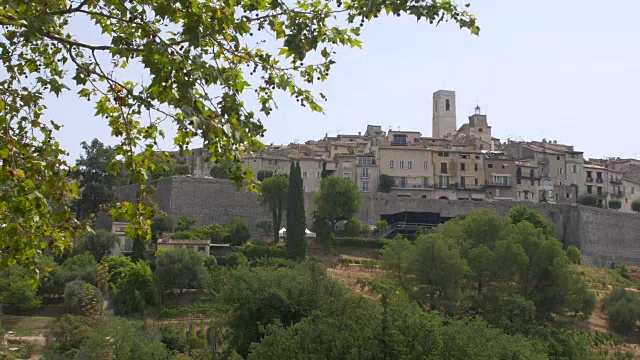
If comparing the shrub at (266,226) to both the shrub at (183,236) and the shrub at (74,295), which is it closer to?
the shrub at (183,236)

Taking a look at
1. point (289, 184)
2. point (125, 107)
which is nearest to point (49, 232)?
point (125, 107)

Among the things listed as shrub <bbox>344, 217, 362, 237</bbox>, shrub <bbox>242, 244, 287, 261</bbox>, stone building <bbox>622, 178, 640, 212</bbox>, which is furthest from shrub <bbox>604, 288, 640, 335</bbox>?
stone building <bbox>622, 178, 640, 212</bbox>

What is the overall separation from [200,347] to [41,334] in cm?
666

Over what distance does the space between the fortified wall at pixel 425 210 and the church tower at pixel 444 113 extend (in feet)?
113

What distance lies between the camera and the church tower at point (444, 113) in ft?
339

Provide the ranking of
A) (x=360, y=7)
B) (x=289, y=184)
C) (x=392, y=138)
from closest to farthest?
(x=360, y=7) < (x=289, y=184) < (x=392, y=138)

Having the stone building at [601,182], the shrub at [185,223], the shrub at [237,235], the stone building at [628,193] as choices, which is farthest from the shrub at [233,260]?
the stone building at [628,193]

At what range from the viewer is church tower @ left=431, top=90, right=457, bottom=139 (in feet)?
339

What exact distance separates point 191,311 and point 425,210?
28723mm

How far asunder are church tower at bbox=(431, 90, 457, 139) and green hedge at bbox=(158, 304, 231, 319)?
6423 centimetres

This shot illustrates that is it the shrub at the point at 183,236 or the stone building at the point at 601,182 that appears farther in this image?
the stone building at the point at 601,182

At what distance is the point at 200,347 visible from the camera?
3778 centimetres

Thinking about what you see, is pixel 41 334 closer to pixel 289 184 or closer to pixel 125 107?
pixel 289 184

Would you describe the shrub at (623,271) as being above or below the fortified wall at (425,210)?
below
